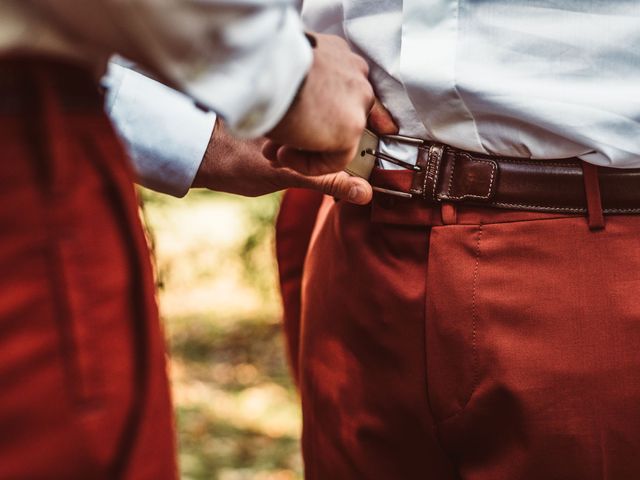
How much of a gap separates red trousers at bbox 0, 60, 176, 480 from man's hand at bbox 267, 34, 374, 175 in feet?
0.86

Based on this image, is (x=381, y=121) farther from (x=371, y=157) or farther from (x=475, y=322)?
(x=475, y=322)

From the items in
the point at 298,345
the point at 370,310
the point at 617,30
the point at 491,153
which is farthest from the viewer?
the point at 298,345

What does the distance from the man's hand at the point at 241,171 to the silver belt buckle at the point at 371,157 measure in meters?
0.07

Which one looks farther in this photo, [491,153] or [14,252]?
[491,153]

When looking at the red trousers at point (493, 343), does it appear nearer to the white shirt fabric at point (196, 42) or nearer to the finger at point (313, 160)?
the finger at point (313, 160)

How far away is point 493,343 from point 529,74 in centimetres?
43

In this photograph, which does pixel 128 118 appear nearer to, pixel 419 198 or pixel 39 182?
pixel 419 198

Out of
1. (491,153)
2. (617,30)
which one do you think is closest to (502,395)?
(491,153)

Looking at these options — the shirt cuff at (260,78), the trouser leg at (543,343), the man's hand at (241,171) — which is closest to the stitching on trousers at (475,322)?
the trouser leg at (543,343)

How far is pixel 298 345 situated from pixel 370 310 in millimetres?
475

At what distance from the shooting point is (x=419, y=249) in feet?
4.88

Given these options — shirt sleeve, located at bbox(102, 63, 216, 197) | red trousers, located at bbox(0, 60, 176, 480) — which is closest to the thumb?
shirt sleeve, located at bbox(102, 63, 216, 197)

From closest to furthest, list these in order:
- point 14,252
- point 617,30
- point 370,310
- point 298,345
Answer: point 14,252 < point 617,30 < point 370,310 < point 298,345

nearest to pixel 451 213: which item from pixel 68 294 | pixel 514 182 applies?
pixel 514 182
